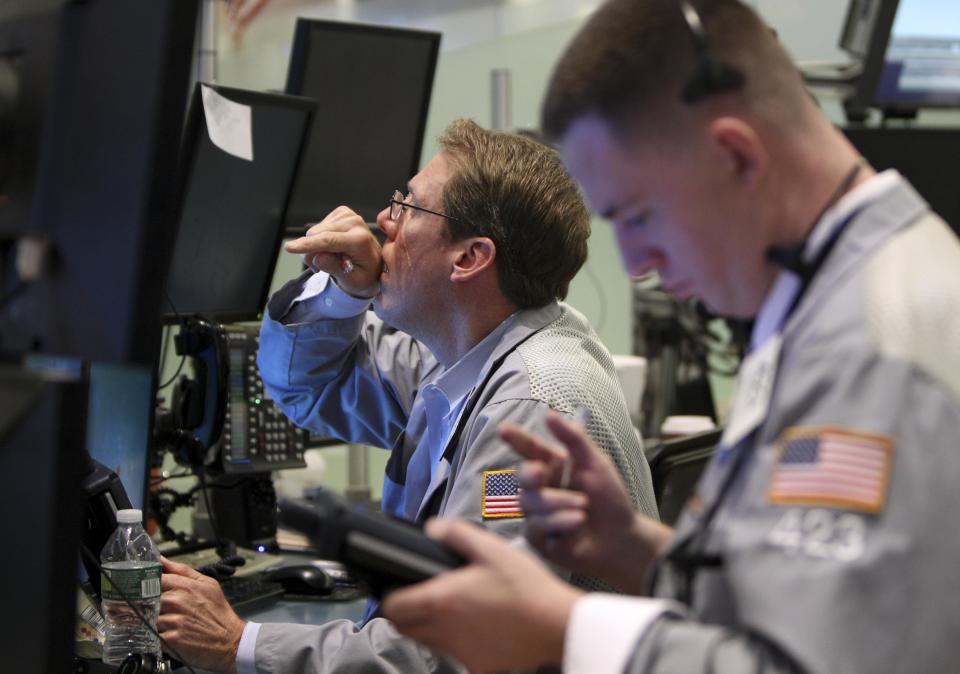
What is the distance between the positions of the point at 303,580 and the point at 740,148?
56.5 inches

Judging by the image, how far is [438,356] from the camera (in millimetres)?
1888

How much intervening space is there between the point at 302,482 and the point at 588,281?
2.57 metres

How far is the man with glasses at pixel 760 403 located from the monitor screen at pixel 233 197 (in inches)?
48.7

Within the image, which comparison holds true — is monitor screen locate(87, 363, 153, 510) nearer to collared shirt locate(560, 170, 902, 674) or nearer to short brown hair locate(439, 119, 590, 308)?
short brown hair locate(439, 119, 590, 308)

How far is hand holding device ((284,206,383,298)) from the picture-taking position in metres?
1.92

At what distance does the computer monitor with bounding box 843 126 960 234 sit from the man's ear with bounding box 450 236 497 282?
1.54 meters

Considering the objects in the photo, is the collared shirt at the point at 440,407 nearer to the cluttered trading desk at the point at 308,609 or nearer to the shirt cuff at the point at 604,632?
the cluttered trading desk at the point at 308,609

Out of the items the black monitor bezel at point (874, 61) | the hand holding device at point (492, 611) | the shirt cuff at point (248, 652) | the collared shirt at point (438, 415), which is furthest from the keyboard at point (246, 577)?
the black monitor bezel at point (874, 61)

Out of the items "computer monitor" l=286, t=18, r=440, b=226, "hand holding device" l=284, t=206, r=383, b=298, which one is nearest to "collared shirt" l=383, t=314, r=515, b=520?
"hand holding device" l=284, t=206, r=383, b=298

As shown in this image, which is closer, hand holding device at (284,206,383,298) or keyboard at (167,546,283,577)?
hand holding device at (284,206,383,298)

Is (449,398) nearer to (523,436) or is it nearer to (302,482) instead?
(523,436)

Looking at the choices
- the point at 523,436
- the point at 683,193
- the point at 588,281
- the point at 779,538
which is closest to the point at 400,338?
the point at 523,436

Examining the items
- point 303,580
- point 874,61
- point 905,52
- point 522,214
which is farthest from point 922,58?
point 303,580

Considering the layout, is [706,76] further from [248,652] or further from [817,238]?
[248,652]
